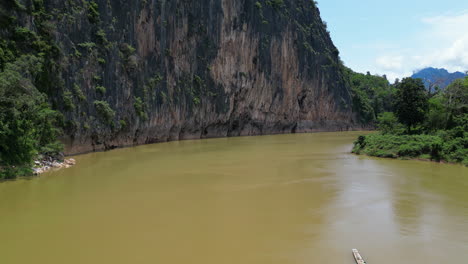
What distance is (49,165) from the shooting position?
16.9m

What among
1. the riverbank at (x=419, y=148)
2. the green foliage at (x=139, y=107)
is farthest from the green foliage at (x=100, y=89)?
the riverbank at (x=419, y=148)

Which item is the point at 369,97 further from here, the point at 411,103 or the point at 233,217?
the point at 233,217

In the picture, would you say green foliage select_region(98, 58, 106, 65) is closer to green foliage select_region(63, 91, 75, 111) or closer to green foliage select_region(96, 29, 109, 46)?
green foliage select_region(96, 29, 109, 46)

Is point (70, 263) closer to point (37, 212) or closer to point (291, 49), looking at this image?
point (37, 212)

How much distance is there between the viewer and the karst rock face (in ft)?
77.7

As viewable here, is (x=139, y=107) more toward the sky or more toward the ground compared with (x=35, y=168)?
more toward the sky

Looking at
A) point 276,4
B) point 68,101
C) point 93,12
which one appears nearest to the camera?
point 68,101

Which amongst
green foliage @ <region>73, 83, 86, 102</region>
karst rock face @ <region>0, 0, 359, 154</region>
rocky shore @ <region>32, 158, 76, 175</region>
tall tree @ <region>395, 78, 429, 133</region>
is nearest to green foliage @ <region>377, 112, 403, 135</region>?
tall tree @ <region>395, 78, 429, 133</region>

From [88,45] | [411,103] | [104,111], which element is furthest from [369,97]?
[88,45]

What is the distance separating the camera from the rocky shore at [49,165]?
15670 mm

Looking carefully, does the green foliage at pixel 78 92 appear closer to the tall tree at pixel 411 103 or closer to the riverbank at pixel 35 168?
the riverbank at pixel 35 168

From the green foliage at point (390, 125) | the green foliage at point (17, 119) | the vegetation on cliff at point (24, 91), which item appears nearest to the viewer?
the green foliage at point (17, 119)

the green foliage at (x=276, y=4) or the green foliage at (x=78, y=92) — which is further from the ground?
the green foliage at (x=276, y=4)

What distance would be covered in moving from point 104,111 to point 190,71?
14365mm
